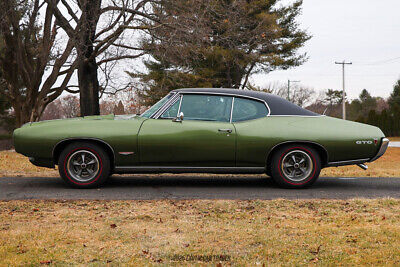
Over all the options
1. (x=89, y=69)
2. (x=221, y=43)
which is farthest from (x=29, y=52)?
(x=221, y=43)

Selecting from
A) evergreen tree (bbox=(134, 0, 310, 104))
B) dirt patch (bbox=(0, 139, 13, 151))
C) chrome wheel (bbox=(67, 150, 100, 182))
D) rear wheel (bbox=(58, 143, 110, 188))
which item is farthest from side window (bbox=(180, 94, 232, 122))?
dirt patch (bbox=(0, 139, 13, 151))

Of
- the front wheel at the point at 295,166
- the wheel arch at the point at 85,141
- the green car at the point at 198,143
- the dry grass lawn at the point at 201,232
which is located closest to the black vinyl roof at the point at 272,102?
the green car at the point at 198,143

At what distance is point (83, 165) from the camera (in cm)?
694

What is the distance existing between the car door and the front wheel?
71 cm

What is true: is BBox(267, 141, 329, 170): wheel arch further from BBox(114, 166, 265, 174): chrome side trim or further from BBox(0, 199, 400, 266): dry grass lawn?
BBox(0, 199, 400, 266): dry grass lawn

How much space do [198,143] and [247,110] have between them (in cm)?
98

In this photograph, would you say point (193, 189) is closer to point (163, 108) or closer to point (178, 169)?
point (178, 169)

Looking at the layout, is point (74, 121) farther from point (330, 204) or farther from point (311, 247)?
point (311, 247)

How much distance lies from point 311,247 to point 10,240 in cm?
267

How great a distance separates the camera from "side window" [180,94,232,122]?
7.07 metres

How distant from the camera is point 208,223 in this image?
471 cm

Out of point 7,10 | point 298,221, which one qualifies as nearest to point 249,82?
point 7,10

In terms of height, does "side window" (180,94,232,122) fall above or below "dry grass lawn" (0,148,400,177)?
above

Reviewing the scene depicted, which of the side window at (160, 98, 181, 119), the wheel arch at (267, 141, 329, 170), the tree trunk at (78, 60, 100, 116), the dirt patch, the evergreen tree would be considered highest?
the evergreen tree
